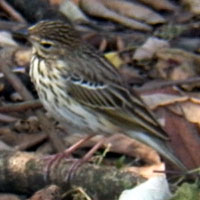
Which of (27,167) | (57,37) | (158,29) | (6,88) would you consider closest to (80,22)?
(158,29)

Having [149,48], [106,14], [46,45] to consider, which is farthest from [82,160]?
[106,14]

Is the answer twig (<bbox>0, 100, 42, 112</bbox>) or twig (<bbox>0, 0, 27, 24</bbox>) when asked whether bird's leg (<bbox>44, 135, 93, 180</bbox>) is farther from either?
twig (<bbox>0, 0, 27, 24</bbox>)

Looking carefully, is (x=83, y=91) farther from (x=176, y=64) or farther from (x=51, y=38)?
(x=176, y=64)

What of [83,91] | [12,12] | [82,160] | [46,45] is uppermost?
[46,45]

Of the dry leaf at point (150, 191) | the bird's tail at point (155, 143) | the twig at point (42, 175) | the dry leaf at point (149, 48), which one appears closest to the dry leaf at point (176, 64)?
the dry leaf at point (149, 48)

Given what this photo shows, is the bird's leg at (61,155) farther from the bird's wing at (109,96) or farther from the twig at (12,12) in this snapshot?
the twig at (12,12)

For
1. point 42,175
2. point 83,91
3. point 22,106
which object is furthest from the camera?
point 22,106

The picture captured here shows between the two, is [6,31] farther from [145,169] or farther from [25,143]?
[145,169]

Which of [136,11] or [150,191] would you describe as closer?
[150,191]
